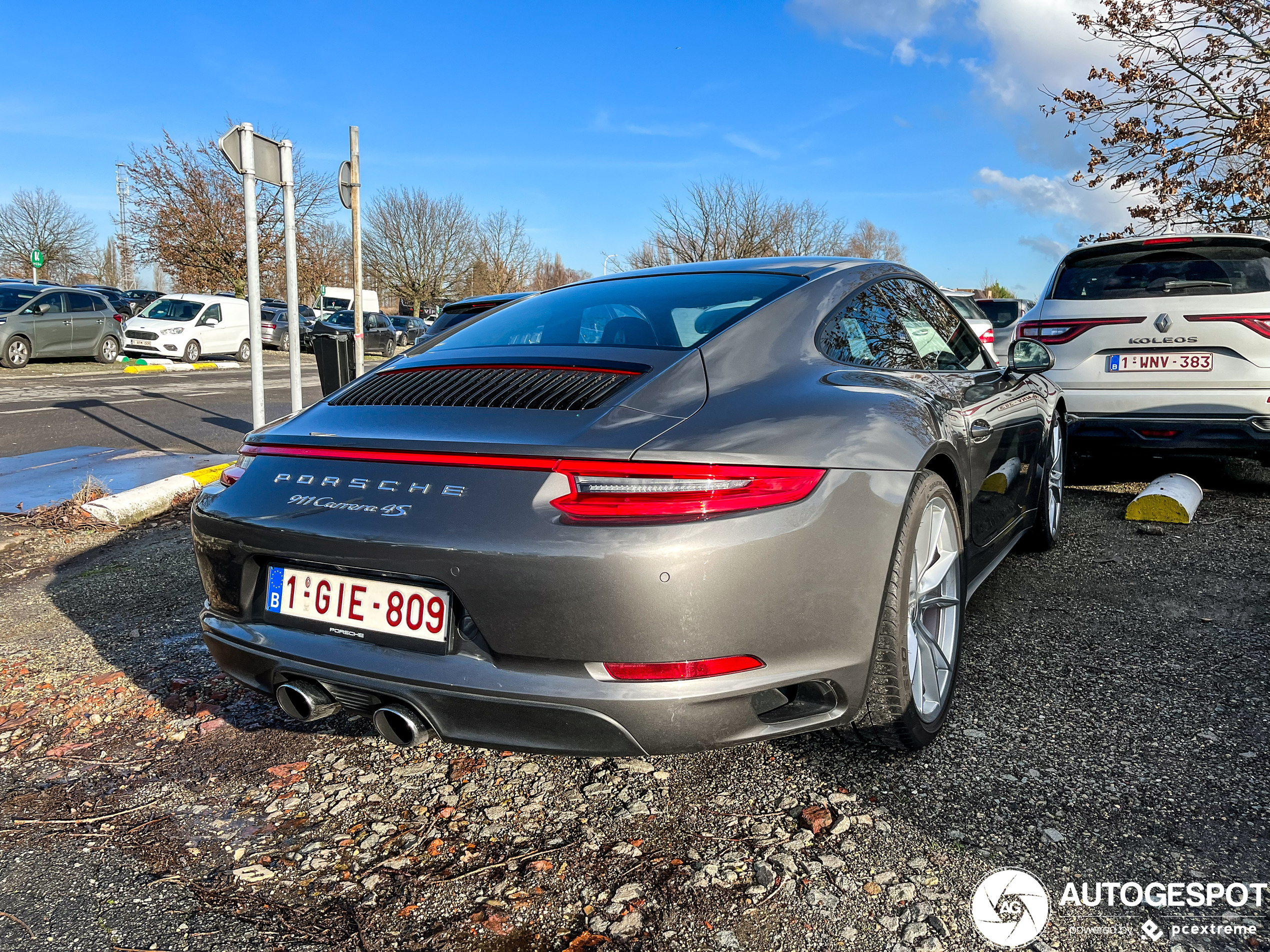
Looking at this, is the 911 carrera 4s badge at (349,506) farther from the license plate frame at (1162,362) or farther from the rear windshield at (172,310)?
the rear windshield at (172,310)

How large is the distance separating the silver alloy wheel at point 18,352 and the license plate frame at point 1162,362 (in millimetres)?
20712

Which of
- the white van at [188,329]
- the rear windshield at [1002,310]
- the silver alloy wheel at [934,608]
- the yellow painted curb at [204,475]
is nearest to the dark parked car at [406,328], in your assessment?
the white van at [188,329]

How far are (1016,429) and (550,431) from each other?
252cm

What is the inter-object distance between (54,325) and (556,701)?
72.7ft

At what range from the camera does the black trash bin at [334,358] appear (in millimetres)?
7789

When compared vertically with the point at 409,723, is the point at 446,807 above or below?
below

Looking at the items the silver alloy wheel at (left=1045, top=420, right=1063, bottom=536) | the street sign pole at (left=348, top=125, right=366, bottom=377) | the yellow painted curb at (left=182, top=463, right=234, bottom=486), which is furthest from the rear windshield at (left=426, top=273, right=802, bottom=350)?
the street sign pole at (left=348, top=125, right=366, bottom=377)

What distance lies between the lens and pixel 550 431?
2.05 metres

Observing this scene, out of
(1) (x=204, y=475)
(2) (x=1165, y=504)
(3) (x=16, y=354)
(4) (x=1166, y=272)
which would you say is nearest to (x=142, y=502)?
(1) (x=204, y=475)

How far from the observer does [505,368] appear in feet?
8.12

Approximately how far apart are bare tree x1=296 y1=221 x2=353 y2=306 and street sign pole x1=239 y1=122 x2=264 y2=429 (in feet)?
87.4

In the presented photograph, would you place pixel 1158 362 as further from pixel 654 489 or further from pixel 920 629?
pixel 654 489

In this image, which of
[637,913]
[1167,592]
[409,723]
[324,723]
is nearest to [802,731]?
[637,913]

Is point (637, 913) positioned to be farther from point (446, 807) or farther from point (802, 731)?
point (446, 807)
